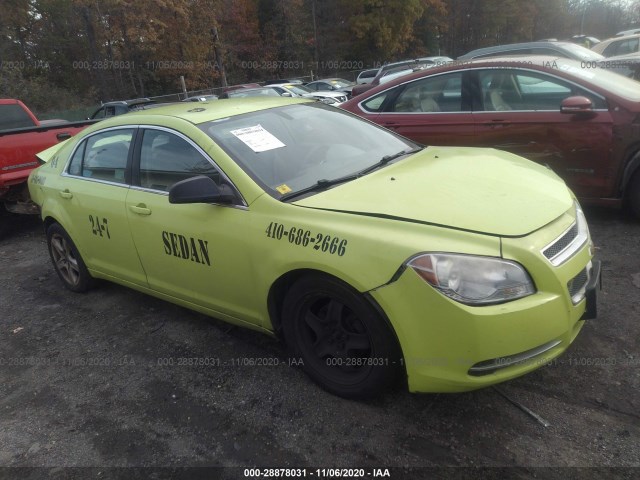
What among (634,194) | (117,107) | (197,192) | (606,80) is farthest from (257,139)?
(117,107)

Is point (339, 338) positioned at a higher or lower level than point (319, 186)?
lower

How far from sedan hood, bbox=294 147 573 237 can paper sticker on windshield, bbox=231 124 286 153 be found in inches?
22.4

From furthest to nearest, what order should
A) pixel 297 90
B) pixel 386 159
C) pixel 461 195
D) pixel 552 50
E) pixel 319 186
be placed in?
1. pixel 297 90
2. pixel 552 50
3. pixel 386 159
4. pixel 319 186
5. pixel 461 195

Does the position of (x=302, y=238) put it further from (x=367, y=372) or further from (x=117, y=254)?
(x=117, y=254)

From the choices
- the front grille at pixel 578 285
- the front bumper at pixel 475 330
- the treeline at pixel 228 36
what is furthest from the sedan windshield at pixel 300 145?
the treeline at pixel 228 36

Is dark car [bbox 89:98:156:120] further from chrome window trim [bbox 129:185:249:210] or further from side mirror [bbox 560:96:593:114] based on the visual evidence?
side mirror [bbox 560:96:593:114]

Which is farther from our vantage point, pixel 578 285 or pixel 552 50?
pixel 552 50

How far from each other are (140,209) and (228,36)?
41022mm

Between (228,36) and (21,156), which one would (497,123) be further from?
(228,36)

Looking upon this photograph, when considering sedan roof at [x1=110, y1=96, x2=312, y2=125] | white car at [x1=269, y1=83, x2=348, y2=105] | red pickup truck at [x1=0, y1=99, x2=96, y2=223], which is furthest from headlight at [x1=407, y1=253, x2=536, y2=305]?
white car at [x1=269, y1=83, x2=348, y2=105]

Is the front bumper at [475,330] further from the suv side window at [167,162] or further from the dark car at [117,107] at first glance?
the dark car at [117,107]

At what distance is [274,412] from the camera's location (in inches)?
109

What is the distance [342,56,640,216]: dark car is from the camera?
14.8ft

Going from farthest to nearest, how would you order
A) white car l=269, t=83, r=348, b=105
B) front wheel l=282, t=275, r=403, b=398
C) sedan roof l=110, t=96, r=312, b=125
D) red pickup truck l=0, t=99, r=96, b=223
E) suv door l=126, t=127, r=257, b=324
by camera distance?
white car l=269, t=83, r=348, b=105, red pickup truck l=0, t=99, r=96, b=223, sedan roof l=110, t=96, r=312, b=125, suv door l=126, t=127, r=257, b=324, front wheel l=282, t=275, r=403, b=398
